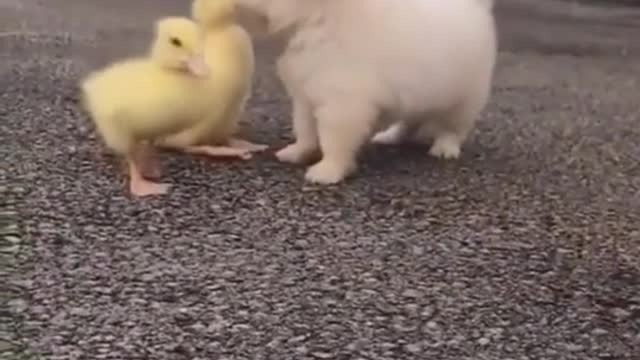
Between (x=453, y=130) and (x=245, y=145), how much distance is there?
0.50m

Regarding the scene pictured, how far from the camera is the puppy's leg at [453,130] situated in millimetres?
3094

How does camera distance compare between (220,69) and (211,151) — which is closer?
(220,69)

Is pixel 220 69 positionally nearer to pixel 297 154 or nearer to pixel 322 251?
pixel 297 154

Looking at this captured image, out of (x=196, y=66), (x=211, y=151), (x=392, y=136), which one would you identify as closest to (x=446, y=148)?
(x=392, y=136)

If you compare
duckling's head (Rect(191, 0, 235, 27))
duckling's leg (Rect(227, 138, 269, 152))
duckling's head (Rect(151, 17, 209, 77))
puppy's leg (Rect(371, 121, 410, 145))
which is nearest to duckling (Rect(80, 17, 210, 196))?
duckling's head (Rect(151, 17, 209, 77))

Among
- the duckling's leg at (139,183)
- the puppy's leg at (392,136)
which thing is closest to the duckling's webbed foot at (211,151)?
the duckling's leg at (139,183)

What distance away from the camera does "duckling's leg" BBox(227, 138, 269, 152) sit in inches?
118

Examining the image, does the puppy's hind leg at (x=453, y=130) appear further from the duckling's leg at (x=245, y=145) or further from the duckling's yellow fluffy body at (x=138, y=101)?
the duckling's yellow fluffy body at (x=138, y=101)

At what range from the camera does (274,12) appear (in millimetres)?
2723

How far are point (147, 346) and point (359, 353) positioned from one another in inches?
11.7

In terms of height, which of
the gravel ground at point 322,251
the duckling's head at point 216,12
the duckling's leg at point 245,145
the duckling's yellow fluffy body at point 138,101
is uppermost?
the duckling's head at point 216,12

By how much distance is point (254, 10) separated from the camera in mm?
2744

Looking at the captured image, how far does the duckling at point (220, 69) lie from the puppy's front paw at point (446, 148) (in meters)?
0.53

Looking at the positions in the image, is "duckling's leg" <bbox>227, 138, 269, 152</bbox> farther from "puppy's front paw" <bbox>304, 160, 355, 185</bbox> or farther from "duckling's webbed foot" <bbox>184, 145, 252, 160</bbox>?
"puppy's front paw" <bbox>304, 160, 355, 185</bbox>
